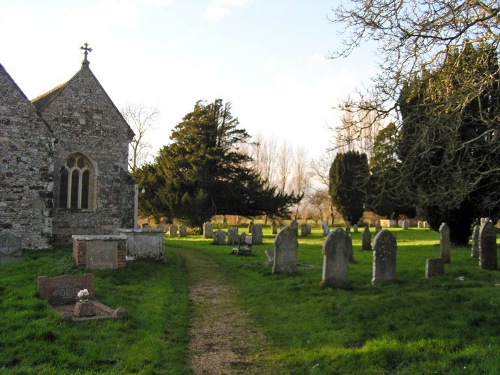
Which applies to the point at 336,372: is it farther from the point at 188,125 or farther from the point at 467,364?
the point at 188,125

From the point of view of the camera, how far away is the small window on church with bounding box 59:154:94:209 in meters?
17.6

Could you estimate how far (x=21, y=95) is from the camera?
1541cm

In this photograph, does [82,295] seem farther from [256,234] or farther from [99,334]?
[256,234]

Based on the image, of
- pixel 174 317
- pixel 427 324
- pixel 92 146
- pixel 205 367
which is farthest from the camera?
pixel 92 146

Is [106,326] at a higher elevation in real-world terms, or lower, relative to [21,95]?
lower

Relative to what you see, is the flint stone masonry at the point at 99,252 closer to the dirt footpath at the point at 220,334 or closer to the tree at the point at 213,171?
the dirt footpath at the point at 220,334

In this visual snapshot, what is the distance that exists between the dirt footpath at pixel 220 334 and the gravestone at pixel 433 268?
452 centimetres

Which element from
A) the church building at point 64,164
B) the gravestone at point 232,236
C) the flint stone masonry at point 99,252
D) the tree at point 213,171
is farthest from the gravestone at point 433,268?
the tree at point 213,171

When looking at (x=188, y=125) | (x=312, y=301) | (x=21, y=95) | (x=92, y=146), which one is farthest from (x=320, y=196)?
(x=312, y=301)

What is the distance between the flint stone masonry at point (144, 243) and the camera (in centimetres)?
1384

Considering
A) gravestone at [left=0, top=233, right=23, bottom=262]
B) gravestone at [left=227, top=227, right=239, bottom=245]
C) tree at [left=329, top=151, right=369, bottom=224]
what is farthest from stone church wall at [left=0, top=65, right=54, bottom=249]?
tree at [left=329, top=151, right=369, bottom=224]

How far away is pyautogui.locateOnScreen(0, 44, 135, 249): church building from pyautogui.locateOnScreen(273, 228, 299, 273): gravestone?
8.15 m

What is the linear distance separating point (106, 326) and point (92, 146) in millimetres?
12321

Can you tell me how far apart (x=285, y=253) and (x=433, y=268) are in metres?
3.66
